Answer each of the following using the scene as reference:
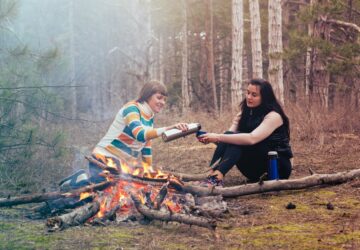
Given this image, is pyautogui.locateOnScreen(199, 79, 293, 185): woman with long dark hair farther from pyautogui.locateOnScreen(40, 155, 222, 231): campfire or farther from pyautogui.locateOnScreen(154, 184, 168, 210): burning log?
pyautogui.locateOnScreen(154, 184, 168, 210): burning log

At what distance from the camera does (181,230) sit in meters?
4.48

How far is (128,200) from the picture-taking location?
4.96m

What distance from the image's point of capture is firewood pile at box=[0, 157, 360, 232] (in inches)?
183

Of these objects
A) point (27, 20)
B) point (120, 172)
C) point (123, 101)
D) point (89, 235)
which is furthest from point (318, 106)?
point (27, 20)

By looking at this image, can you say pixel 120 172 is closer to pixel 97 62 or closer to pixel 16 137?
pixel 16 137

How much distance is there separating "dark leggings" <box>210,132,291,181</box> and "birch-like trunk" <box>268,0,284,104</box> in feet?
20.0

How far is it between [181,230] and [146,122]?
1.71 metres

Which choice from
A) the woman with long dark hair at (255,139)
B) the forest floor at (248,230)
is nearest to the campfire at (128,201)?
the forest floor at (248,230)

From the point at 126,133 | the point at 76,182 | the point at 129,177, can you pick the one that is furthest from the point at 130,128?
the point at 76,182

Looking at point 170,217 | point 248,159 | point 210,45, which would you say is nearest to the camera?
point 170,217

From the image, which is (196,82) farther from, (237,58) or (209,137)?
(209,137)

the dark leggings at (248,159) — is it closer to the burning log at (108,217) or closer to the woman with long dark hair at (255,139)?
the woman with long dark hair at (255,139)

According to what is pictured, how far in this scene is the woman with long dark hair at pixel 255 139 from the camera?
6047mm

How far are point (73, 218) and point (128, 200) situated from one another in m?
0.62
